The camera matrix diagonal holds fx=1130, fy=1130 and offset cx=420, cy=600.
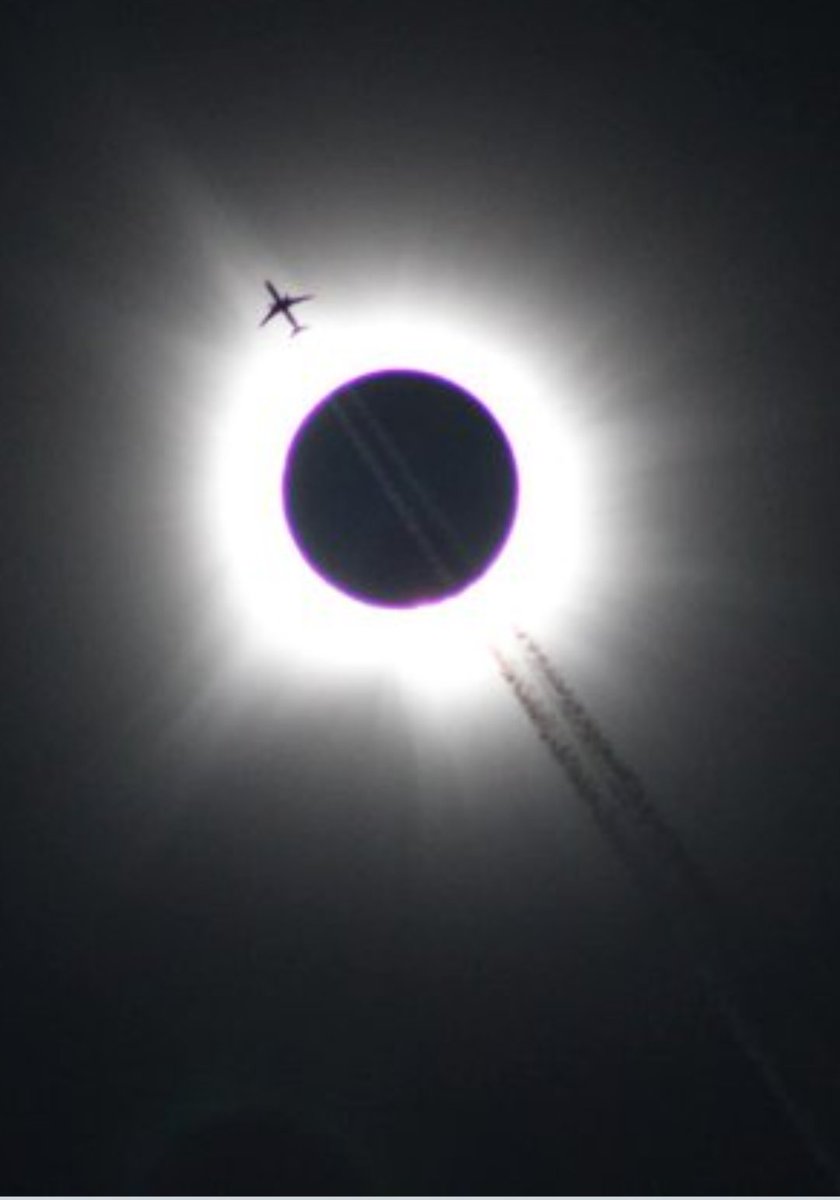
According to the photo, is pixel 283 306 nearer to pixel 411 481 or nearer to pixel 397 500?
pixel 411 481

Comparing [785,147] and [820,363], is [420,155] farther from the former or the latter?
[820,363]

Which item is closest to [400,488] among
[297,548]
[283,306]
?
[297,548]

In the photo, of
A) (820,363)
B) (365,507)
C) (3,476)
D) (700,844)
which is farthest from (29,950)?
(820,363)

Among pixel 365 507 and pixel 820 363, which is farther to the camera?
pixel 820 363

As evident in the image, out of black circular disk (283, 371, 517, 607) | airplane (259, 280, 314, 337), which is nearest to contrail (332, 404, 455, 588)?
black circular disk (283, 371, 517, 607)

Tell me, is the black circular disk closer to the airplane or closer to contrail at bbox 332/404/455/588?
contrail at bbox 332/404/455/588

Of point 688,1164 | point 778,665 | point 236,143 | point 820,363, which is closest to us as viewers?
point 236,143

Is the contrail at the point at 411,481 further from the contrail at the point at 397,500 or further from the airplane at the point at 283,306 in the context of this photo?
the airplane at the point at 283,306
